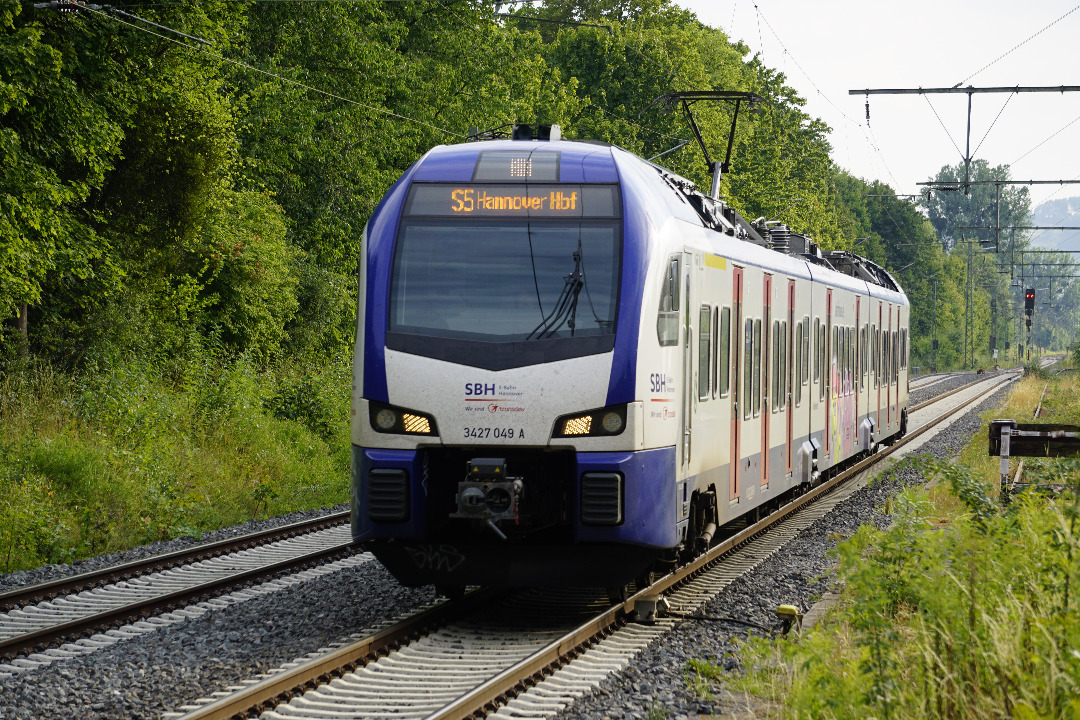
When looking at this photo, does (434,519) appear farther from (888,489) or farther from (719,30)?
(719,30)

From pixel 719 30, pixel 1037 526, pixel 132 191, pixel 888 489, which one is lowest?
pixel 888 489

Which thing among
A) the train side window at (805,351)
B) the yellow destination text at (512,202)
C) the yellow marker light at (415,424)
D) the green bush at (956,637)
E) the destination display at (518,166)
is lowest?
the green bush at (956,637)

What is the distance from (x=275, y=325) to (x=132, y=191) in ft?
18.4

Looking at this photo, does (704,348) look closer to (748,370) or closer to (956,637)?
(748,370)

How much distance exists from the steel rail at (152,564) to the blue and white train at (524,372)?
3010mm

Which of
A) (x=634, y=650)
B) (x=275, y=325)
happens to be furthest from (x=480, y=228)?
(x=275, y=325)

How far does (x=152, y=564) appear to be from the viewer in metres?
11.7

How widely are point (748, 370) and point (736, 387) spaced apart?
655 millimetres

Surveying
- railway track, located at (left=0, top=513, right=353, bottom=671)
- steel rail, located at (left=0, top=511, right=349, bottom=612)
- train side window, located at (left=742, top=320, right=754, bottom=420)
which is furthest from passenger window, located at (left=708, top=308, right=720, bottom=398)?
steel rail, located at (left=0, top=511, right=349, bottom=612)

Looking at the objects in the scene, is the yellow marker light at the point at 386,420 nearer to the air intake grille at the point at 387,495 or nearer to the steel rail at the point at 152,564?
the air intake grille at the point at 387,495

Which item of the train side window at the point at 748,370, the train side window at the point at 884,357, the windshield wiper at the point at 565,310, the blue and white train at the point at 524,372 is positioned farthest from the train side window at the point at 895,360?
the windshield wiper at the point at 565,310

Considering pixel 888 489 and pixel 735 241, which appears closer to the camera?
pixel 735 241

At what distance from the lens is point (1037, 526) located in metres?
7.50

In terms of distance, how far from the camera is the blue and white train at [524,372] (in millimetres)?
8625
